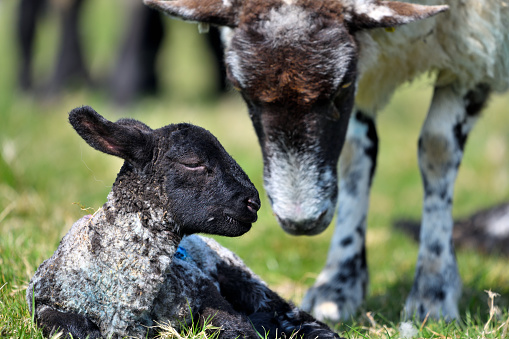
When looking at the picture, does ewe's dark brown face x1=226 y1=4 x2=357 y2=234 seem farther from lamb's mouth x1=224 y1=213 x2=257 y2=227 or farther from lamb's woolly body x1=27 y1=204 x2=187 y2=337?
lamb's woolly body x1=27 y1=204 x2=187 y2=337

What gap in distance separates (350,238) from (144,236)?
2452mm

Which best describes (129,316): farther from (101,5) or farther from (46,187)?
(101,5)

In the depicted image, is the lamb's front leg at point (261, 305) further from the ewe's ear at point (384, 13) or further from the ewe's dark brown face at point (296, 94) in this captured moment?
the ewe's ear at point (384, 13)

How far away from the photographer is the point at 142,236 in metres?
2.82

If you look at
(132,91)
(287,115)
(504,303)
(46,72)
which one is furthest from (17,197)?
(46,72)

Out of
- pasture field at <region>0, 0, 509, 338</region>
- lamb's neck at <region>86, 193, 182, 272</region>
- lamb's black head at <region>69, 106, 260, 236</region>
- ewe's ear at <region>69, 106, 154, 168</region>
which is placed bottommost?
pasture field at <region>0, 0, 509, 338</region>

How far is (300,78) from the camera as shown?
11.8ft

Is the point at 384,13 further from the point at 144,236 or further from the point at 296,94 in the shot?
the point at 144,236

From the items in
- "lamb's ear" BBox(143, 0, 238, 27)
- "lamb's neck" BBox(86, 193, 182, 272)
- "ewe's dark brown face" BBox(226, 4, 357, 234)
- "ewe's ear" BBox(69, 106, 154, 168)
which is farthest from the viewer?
"lamb's ear" BBox(143, 0, 238, 27)

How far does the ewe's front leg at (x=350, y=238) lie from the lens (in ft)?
15.4

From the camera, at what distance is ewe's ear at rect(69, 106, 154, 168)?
2684mm

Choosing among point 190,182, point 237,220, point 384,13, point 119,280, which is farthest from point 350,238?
point 119,280

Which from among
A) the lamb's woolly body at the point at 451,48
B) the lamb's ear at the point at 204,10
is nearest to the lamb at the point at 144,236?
the lamb's ear at the point at 204,10

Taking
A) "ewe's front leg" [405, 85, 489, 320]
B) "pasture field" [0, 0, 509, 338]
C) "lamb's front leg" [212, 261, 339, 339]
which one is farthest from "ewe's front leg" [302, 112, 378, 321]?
"lamb's front leg" [212, 261, 339, 339]
